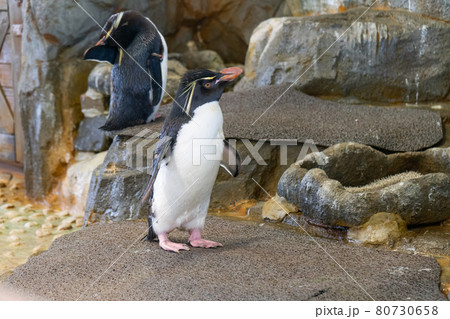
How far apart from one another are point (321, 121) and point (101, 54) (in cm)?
134

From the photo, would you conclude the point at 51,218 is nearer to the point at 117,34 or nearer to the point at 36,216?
the point at 36,216

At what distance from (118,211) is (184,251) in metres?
1.08

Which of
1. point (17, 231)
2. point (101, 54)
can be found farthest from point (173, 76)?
point (17, 231)

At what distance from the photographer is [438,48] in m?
4.09

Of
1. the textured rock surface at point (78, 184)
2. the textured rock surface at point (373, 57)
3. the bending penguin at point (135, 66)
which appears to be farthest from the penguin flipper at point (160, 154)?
the textured rock surface at point (78, 184)

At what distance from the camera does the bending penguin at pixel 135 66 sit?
3.66 m

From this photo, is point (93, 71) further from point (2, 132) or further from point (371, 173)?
point (371, 173)

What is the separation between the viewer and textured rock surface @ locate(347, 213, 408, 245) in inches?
96.3

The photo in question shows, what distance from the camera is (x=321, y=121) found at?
11.6 feet

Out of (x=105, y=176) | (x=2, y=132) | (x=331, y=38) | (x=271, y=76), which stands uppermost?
(x=331, y=38)

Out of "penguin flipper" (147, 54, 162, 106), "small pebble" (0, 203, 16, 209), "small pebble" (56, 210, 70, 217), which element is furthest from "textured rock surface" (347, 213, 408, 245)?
"small pebble" (0, 203, 16, 209)

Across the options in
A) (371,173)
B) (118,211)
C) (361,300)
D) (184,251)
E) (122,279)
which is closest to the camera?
(361,300)

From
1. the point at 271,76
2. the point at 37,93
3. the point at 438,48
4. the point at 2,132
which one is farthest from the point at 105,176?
the point at 2,132
